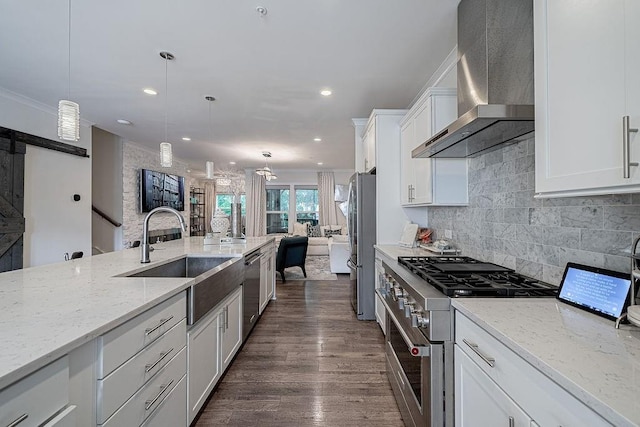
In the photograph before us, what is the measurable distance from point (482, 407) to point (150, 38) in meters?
3.13

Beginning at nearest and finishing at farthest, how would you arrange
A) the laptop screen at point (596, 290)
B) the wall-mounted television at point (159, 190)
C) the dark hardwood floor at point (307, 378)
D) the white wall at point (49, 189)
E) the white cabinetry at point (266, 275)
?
the laptop screen at point (596, 290), the dark hardwood floor at point (307, 378), the white cabinetry at point (266, 275), the white wall at point (49, 189), the wall-mounted television at point (159, 190)

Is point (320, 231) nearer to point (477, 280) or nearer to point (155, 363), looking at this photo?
point (477, 280)

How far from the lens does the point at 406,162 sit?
2.98 meters

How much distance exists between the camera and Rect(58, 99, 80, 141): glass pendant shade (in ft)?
6.53

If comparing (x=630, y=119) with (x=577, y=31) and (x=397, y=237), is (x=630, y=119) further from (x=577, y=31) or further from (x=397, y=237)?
(x=397, y=237)

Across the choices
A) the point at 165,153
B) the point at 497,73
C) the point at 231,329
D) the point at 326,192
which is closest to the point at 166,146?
the point at 165,153

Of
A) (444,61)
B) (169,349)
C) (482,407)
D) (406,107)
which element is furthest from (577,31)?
(406,107)

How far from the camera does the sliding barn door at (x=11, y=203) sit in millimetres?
3279

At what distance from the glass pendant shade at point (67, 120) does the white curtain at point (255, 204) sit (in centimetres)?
696

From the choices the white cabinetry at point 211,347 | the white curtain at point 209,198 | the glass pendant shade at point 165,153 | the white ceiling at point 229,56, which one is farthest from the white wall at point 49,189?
the white curtain at point 209,198

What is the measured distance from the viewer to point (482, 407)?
980 mm

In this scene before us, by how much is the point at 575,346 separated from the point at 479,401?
1.31ft

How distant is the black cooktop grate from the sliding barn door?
175 inches

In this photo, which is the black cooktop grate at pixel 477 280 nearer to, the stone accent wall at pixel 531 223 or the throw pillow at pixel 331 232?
the stone accent wall at pixel 531 223
